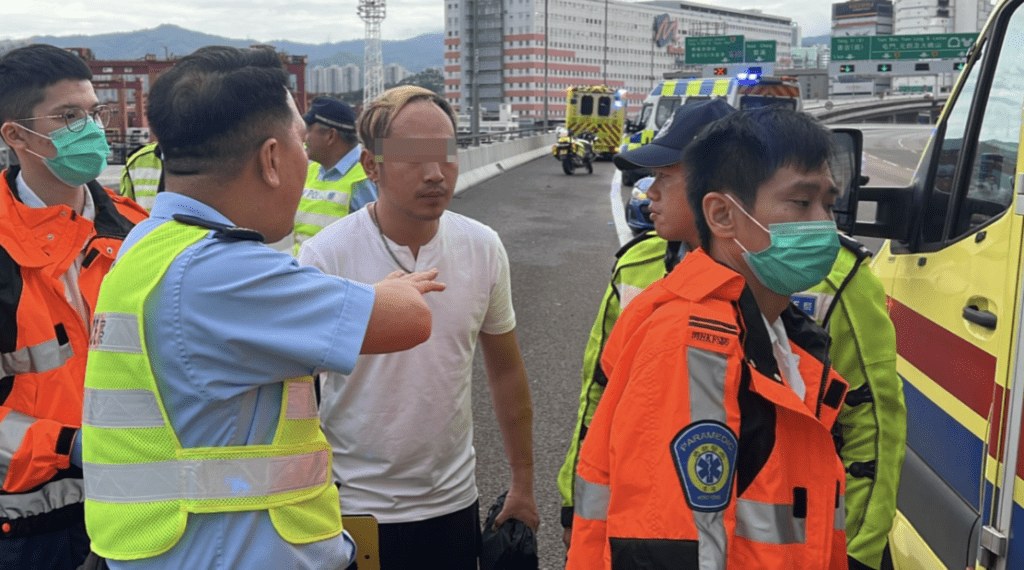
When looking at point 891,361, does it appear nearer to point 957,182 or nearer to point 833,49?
point 957,182

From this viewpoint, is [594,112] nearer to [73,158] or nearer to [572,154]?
[572,154]

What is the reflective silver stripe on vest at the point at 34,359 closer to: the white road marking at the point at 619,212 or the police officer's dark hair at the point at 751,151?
the police officer's dark hair at the point at 751,151

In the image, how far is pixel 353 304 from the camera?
5.46 feet

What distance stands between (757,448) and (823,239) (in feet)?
1.76

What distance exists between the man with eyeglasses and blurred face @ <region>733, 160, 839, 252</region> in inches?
69.8

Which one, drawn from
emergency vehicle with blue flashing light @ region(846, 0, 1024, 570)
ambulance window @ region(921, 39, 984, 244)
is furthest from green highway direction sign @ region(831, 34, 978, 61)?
emergency vehicle with blue flashing light @ region(846, 0, 1024, 570)

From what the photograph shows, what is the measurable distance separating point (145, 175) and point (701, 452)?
15.1 feet

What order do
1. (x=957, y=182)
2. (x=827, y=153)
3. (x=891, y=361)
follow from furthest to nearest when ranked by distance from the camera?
(x=957, y=182)
(x=891, y=361)
(x=827, y=153)

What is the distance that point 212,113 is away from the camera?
5.58 ft

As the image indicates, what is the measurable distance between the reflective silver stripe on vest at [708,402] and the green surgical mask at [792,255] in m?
0.37

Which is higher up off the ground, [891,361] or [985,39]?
[985,39]

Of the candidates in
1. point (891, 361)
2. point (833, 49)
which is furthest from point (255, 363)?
point (833, 49)

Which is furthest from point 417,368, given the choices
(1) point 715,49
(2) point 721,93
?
(1) point 715,49

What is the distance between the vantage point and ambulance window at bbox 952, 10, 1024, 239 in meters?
2.66
